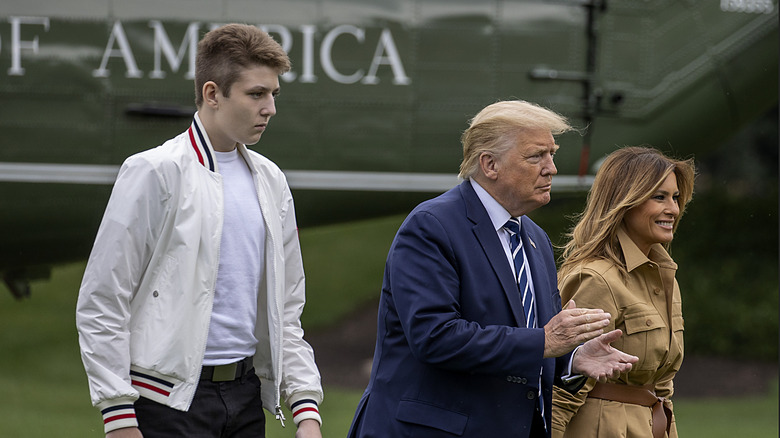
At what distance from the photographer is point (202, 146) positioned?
2.83 m

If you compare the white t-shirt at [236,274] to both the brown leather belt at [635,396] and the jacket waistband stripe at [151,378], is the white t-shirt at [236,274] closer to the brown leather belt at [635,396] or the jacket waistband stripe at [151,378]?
the jacket waistband stripe at [151,378]

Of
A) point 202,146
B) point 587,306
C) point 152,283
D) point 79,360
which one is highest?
point 202,146

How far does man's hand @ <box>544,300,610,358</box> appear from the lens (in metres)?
2.56

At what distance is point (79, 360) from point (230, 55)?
938cm

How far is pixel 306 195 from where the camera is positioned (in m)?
6.13

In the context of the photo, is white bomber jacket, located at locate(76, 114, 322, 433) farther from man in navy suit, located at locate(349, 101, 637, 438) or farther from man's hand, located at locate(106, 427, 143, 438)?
man in navy suit, located at locate(349, 101, 637, 438)

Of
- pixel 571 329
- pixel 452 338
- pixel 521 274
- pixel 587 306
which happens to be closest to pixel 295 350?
pixel 452 338

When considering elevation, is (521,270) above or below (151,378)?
above

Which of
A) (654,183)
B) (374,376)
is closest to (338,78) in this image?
(654,183)

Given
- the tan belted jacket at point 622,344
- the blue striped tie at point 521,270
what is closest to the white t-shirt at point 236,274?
the blue striped tie at point 521,270

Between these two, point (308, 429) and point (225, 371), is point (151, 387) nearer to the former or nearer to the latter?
point (225, 371)

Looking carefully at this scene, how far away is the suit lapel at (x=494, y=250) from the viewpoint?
108 inches

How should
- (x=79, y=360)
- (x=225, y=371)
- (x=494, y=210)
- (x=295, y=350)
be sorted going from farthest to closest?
(x=79, y=360)
(x=295, y=350)
(x=494, y=210)
(x=225, y=371)

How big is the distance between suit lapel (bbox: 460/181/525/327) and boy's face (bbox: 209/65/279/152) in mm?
660
